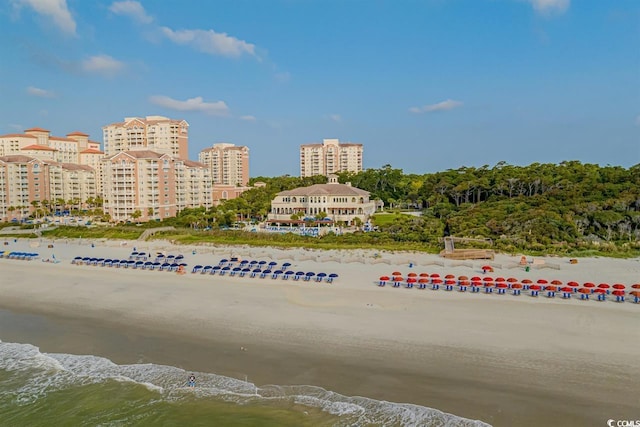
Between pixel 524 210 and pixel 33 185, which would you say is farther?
pixel 33 185

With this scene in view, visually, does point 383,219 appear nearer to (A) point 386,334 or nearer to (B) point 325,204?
(B) point 325,204

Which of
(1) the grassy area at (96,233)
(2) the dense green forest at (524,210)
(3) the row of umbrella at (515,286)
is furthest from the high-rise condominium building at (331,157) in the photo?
(3) the row of umbrella at (515,286)

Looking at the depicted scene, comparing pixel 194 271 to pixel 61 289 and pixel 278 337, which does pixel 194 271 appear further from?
pixel 278 337

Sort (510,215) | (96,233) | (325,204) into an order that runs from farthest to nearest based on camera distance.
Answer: (325,204) → (96,233) → (510,215)

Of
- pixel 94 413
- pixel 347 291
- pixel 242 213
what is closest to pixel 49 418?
pixel 94 413

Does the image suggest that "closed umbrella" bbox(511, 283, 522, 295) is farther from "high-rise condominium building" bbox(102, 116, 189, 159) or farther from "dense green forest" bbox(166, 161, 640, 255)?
"high-rise condominium building" bbox(102, 116, 189, 159)

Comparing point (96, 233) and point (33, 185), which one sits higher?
point (33, 185)

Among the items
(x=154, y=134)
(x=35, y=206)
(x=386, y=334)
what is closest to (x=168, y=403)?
(x=386, y=334)
